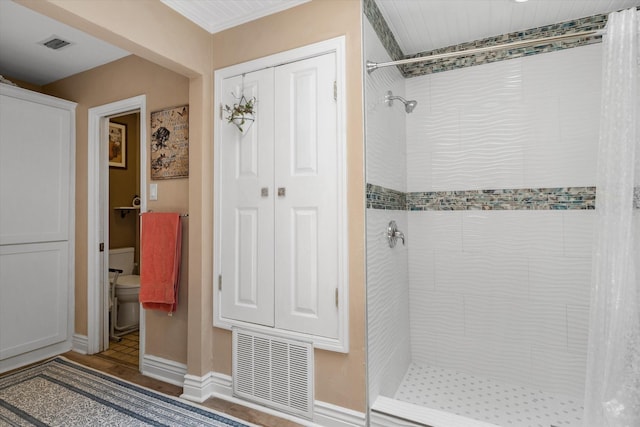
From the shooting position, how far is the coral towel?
233cm

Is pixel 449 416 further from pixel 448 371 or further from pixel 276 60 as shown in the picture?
pixel 276 60

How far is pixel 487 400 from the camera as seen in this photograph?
2.08m

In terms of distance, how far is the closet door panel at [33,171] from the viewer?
8.49 ft

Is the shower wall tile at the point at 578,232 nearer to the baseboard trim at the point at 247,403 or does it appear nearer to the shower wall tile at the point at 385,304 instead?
the shower wall tile at the point at 385,304

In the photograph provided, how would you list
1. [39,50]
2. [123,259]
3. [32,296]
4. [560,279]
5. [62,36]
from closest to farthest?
[560,279] → [62,36] → [39,50] → [32,296] → [123,259]

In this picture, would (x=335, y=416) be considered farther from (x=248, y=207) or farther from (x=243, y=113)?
(x=243, y=113)

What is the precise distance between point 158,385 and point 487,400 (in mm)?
2180

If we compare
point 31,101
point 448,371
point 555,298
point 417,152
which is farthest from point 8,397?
point 555,298

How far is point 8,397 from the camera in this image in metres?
2.18

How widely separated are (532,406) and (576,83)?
6.57 feet

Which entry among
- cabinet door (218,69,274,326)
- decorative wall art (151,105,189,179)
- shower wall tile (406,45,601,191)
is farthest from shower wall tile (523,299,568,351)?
decorative wall art (151,105,189,179)

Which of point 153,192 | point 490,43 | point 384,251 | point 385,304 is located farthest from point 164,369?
point 490,43

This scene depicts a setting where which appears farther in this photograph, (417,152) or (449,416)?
(417,152)

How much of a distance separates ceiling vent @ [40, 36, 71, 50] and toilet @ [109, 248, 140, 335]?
1.97m
